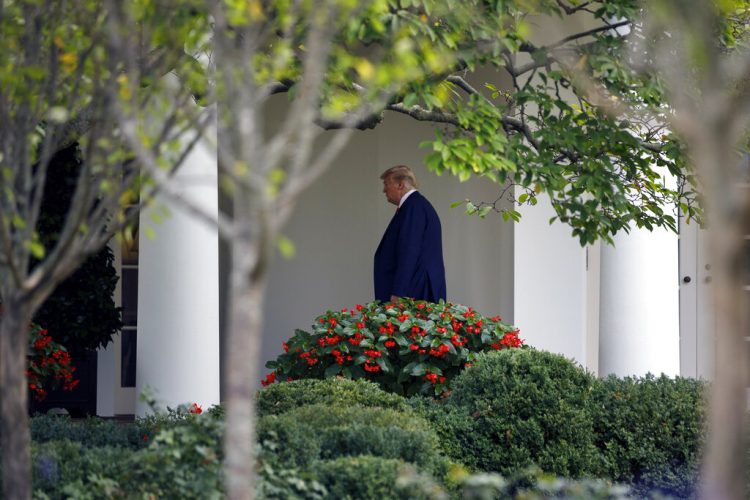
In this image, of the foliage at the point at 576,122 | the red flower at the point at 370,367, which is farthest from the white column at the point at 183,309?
the foliage at the point at 576,122

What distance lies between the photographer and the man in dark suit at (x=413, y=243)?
8203mm

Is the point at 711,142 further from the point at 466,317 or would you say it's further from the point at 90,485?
the point at 466,317

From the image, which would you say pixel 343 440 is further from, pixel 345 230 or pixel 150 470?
pixel 345 230

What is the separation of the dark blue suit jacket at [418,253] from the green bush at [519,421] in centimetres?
215

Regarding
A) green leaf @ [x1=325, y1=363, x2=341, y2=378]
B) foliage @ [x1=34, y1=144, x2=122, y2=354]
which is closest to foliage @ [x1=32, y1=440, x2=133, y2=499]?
green leaf @ [x1=325, y1=363, x2=341, y2=378]

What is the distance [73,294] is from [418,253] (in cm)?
252

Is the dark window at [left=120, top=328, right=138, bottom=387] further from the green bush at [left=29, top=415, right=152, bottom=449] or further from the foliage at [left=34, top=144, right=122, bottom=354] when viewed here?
the green bush at [left=29, top=415, right=152, bottom=449]

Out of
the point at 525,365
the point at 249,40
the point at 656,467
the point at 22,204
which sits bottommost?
the point at 656,467

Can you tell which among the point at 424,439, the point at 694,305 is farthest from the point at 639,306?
the point at 424,439

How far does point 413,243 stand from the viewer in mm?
8219

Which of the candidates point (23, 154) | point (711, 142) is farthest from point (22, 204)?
point (711, 142)

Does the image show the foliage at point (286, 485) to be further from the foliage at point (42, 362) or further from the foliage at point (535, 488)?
the foliage at point (42, 362)

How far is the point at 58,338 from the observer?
8266mm

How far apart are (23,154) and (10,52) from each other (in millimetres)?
496
